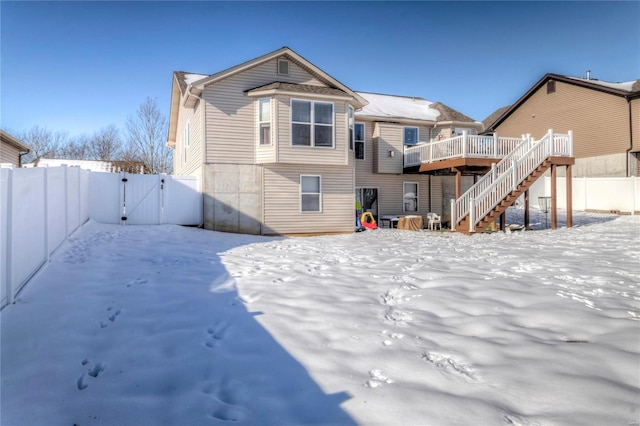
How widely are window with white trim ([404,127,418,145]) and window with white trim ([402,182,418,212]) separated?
2.20 metres

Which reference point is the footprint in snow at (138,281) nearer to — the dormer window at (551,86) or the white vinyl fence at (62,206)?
the white vinyl fence at (62,206)

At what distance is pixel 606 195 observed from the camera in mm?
22188

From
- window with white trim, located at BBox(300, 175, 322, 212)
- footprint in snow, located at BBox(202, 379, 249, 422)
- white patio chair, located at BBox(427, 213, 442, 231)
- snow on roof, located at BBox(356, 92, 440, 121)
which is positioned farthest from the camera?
snow on roof, located at BBox(356, 92, 440, 121)

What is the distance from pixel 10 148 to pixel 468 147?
25.3 meters

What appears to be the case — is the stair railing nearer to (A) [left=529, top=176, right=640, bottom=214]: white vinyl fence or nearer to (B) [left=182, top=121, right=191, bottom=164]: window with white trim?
(A) [left=529, top=176, right=640, bottom=214]: white vinyl fence

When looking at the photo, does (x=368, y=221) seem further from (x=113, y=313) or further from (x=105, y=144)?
(x=105, y=144)

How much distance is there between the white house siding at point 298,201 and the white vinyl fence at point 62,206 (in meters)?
2.85

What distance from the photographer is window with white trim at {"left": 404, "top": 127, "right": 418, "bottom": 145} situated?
1961 centimetres

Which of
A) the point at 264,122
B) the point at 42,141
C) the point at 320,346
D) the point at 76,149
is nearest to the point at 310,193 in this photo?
the point at 264,122

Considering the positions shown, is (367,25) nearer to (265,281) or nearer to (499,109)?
(265,281)

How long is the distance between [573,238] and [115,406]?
13370mm

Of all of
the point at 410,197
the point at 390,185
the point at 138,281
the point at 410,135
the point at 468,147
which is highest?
the point at 410,135

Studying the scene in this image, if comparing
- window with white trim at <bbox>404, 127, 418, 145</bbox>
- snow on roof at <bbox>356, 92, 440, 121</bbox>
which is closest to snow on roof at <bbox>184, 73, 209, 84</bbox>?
snow on roof at <bbox>356, 92, 440, 121</bbox>

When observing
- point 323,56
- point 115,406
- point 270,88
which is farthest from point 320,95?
point 115,406
